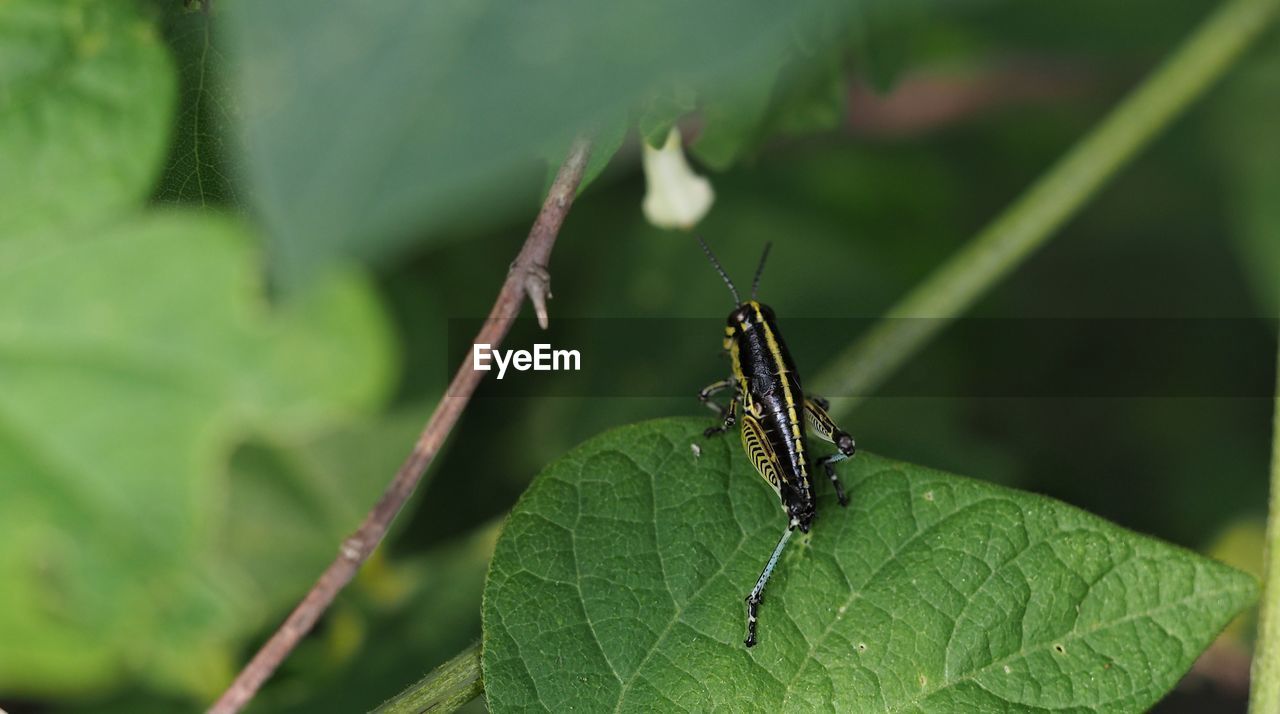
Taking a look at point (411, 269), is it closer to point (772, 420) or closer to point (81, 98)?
point (81, 98)

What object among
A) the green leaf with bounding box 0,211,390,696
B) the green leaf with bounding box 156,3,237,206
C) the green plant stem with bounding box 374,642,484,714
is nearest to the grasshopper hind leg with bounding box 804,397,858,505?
the green plant stem with bounding box 374,642,484,714

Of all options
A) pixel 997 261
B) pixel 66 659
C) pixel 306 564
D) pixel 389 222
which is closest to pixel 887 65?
pixel 997 261

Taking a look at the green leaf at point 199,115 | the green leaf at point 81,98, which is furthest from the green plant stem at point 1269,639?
the green leaf at point 81,98

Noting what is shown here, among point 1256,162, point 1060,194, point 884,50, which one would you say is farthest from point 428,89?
point 1256,162

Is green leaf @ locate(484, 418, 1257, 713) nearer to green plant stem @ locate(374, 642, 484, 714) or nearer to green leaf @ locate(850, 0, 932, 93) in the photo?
green plant stem @ locate(374, 642, 484, 714)

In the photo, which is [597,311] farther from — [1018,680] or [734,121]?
[1018,680]

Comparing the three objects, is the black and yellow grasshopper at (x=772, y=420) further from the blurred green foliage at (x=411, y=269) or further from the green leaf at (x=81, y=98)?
the green leaf at (x=81, y=98)
